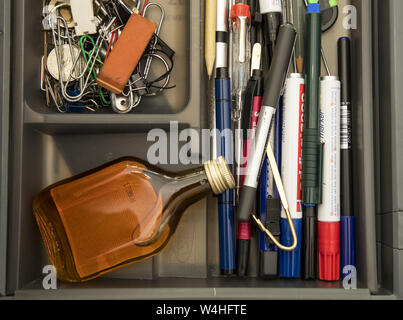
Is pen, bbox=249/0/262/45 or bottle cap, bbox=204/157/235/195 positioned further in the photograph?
pen, bbox=249/0/262/45

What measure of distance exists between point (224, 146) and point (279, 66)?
0.15 meters

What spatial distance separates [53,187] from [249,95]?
335mm

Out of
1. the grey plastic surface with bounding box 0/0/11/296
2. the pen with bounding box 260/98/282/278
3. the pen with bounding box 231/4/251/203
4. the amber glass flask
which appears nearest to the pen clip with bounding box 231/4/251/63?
the pen with bounding box 231/4/251/203

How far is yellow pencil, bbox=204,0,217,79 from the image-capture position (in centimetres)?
70

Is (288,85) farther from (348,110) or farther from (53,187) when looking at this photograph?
(53,187)

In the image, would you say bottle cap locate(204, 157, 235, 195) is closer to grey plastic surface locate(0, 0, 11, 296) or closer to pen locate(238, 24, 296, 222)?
pen locate(238, 24, 296, 222)

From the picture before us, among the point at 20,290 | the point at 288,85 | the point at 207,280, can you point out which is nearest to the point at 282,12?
the point at 288,85

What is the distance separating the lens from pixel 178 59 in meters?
0.75

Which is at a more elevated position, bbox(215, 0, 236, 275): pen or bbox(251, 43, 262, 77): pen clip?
bbox(251, 43, 262, 77): pen clip

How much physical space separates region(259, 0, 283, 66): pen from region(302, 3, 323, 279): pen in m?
0.05

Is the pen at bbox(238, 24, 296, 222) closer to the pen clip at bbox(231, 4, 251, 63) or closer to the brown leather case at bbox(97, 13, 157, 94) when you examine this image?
the pen clip at bbox(231, 4, 251, 63)

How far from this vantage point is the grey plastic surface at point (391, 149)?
24.5 inches

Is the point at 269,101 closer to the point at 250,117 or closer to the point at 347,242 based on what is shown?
the point at 250,117

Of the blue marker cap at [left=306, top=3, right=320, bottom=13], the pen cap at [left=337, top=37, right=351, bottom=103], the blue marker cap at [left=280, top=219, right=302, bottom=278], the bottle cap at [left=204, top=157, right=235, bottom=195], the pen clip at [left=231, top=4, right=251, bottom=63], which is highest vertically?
the blue marker cap at [left=306, top=3, right=320, bottom=13]
